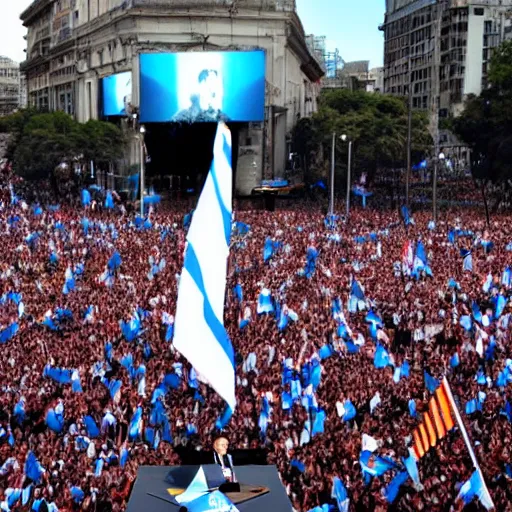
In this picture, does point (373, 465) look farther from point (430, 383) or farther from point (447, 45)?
point (447, 45)

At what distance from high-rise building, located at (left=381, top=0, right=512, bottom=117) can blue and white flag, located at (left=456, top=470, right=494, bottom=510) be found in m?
73.3

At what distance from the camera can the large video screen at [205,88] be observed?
50.2m

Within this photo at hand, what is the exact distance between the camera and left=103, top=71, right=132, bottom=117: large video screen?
53.8 m

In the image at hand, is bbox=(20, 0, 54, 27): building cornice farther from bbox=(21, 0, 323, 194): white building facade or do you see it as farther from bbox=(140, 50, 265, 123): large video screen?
bbox=(140, 50, 265, 123): large video screen

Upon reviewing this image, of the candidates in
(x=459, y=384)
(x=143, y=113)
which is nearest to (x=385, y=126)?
(x=143, y=113)

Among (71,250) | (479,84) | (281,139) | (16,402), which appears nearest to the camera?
(16,402)

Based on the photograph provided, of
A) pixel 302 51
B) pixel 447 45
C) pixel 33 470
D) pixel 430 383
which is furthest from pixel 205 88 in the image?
pixel 447 45

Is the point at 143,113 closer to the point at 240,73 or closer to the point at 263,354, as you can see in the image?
the point at 240,73

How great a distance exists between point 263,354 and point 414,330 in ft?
10.9

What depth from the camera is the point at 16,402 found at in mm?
12719

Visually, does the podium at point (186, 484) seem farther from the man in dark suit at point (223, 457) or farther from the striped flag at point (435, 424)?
the striped flag at point (435, 424)

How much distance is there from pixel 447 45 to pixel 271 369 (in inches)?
3006

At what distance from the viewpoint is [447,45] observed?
85.9m

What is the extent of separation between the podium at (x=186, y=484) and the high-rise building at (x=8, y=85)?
438ft
